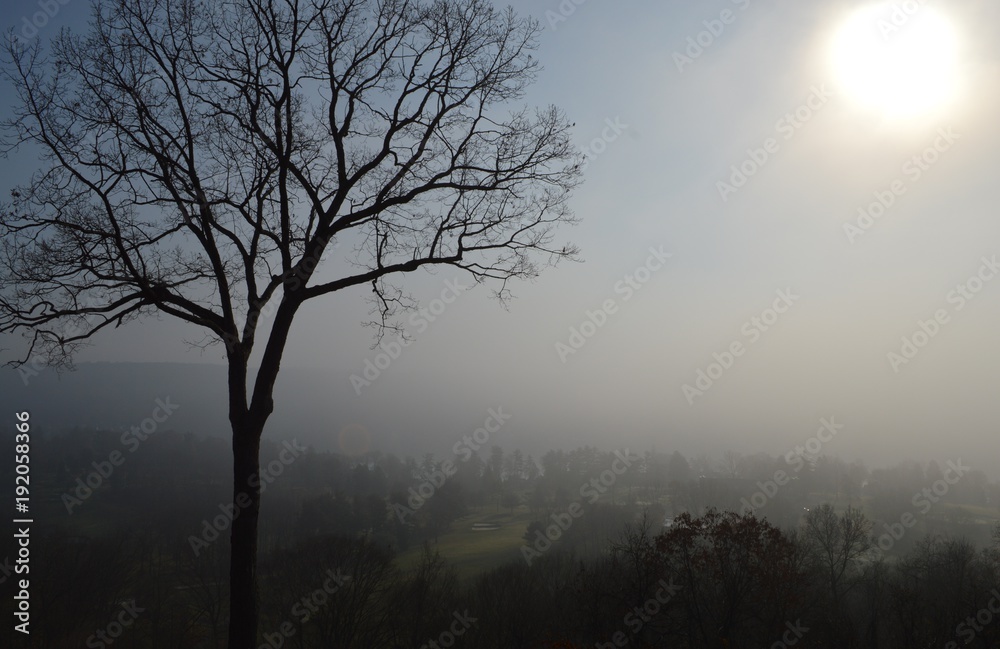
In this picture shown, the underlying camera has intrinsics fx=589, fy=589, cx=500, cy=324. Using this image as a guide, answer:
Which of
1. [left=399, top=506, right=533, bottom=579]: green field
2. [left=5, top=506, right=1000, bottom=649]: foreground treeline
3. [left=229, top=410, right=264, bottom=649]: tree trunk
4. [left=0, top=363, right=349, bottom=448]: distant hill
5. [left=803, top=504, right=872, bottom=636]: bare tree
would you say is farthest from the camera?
[left=0, top=363, right=349, bottom=448]: distant hill

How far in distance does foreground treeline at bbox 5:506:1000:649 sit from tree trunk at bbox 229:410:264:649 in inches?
115

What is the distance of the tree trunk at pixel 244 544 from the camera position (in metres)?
5.31

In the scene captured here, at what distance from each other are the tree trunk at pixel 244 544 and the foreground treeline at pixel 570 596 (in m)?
2.93

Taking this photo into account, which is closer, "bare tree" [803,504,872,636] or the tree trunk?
the tree trunk

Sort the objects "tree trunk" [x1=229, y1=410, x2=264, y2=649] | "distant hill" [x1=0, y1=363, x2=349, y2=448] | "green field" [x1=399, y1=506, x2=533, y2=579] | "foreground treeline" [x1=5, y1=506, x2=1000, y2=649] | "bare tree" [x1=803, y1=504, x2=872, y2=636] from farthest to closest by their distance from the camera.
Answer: "distant hill" [x1=0, y1=363, x2=349, y2=448], "green field" [x1=399, y1=506, x2=533, y2=579], "bare tree" [x1=803, y1=504, x2=872, y2=636], "foreground treeline" [x1=5, y1=506, x2=1000, y2=649], "tree trunk" [x1=229, y1=410, x2=264, y2=649]

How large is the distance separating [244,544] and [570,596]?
1161cm

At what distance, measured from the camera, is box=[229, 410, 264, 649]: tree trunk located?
531 cm

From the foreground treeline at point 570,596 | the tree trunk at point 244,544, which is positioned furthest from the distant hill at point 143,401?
the tree trunk at point 244,544

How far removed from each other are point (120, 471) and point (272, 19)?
2483 inches

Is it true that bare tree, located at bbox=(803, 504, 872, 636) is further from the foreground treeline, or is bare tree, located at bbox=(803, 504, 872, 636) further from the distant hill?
the distant hill

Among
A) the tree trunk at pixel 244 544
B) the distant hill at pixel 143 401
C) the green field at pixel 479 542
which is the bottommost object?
the green field at pixel 479 542

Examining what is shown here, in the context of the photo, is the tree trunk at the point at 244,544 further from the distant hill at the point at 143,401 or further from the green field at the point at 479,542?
the distant hill at the point at 143,401

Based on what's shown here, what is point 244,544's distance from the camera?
5367 millimetres

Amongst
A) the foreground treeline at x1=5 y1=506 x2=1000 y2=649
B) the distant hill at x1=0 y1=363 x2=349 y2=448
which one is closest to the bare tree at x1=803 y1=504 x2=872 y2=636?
the foreground treeline at x1=5 y1=506 x2=1000 y2=649
